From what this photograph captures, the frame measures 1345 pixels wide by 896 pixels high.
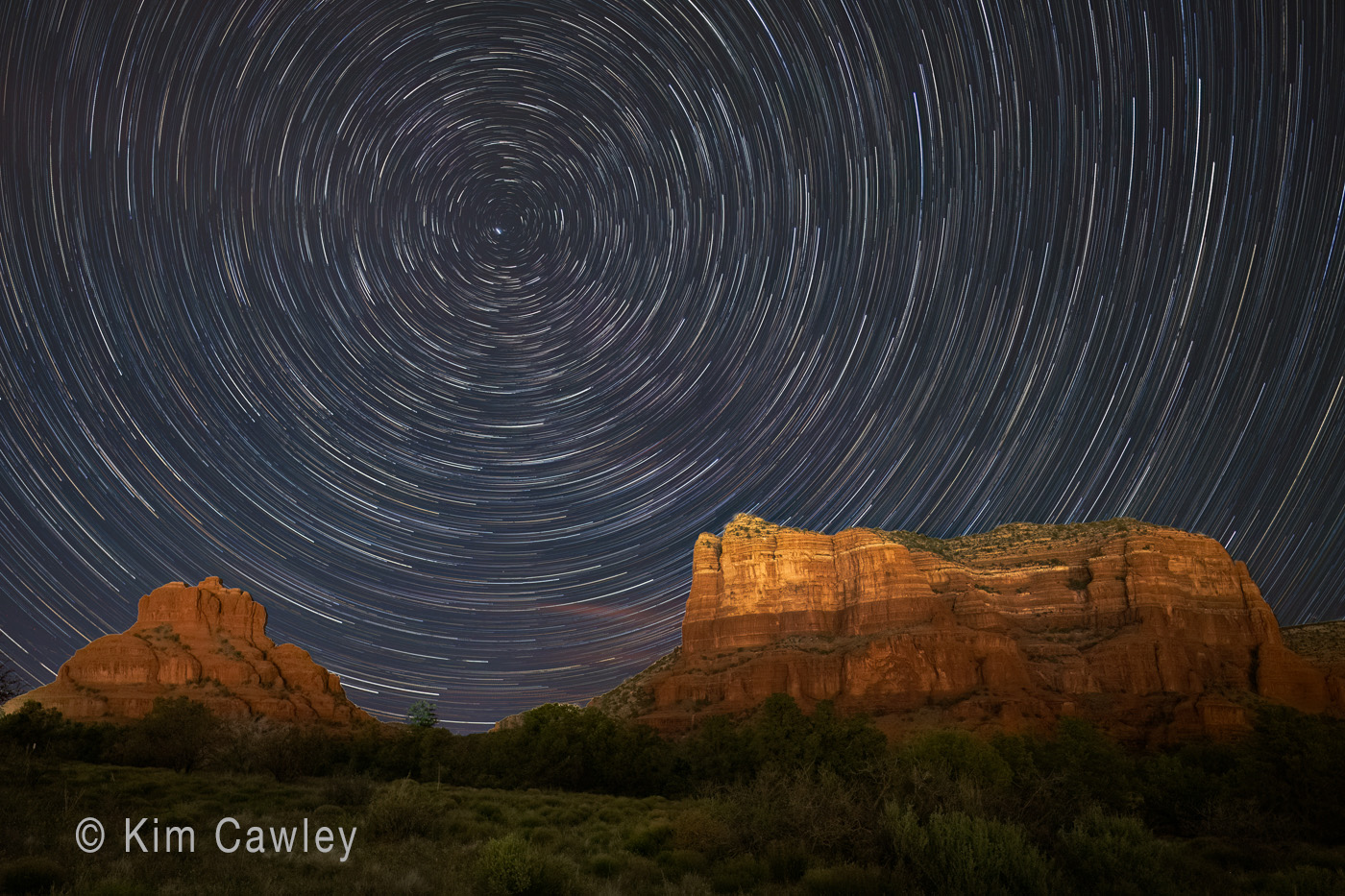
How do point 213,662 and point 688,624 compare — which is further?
point 688,624

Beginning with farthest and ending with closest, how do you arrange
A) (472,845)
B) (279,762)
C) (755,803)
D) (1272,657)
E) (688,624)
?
(688,624), (1272,657), (279,762), (755,803), (472,845)

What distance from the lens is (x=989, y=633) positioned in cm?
8975

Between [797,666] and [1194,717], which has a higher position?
[797,666]

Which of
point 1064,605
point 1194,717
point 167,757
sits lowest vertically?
point 1194,717

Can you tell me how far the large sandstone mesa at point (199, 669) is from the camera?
255ft

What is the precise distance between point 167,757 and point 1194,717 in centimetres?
8643

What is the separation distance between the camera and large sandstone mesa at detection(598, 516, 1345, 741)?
8038 cm

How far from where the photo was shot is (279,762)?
91.6ft

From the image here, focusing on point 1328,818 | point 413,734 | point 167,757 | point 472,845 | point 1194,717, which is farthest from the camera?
point 1194,717

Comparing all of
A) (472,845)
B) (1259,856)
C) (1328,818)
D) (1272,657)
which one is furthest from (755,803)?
(1272,657)

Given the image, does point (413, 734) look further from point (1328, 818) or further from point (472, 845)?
point (1328, 818)

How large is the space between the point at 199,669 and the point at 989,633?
9624cm

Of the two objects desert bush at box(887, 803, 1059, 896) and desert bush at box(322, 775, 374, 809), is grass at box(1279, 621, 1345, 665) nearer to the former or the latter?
desert bush at box(887, 803, 1059, 896)

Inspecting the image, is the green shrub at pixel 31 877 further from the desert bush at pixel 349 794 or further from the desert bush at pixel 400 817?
the desert bush at pixel 349 794
